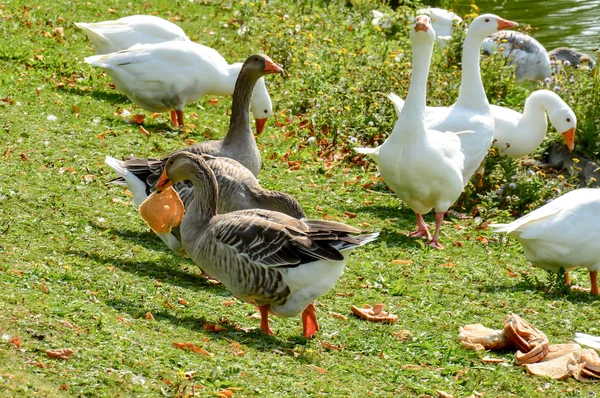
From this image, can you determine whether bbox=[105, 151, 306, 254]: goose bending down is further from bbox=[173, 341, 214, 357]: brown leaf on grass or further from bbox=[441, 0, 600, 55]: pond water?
bbox=[441, 0, 600, 55]: pond water

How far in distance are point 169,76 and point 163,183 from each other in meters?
4.44

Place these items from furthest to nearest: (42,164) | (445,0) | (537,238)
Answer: (445,0) → (42,164) → (537,238)

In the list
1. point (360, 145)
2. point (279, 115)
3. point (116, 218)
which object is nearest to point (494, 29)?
point (360, 145)

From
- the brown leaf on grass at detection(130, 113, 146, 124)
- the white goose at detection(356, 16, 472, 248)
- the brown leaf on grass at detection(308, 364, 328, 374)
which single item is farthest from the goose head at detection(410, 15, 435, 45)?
the brown leaf on grass at detection(308, 364, 328, 374)

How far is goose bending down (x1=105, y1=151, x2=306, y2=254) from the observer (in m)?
7.39

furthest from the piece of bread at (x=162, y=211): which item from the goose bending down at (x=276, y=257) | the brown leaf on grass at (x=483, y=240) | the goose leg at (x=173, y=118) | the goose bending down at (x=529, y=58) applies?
the goose bending down at (x=529, y=58)

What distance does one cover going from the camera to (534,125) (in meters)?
11.4

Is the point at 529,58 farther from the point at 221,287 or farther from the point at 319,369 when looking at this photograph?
the point at 319,369

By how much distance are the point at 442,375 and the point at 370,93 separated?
733 cm

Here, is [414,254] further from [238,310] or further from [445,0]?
[445,0]

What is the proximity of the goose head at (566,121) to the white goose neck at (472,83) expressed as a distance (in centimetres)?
124

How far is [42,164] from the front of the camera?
9281 millimetres

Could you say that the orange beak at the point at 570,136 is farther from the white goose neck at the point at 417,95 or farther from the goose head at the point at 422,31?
the goose head at the point at 422,31

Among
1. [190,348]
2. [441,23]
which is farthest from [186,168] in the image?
[441,23]
